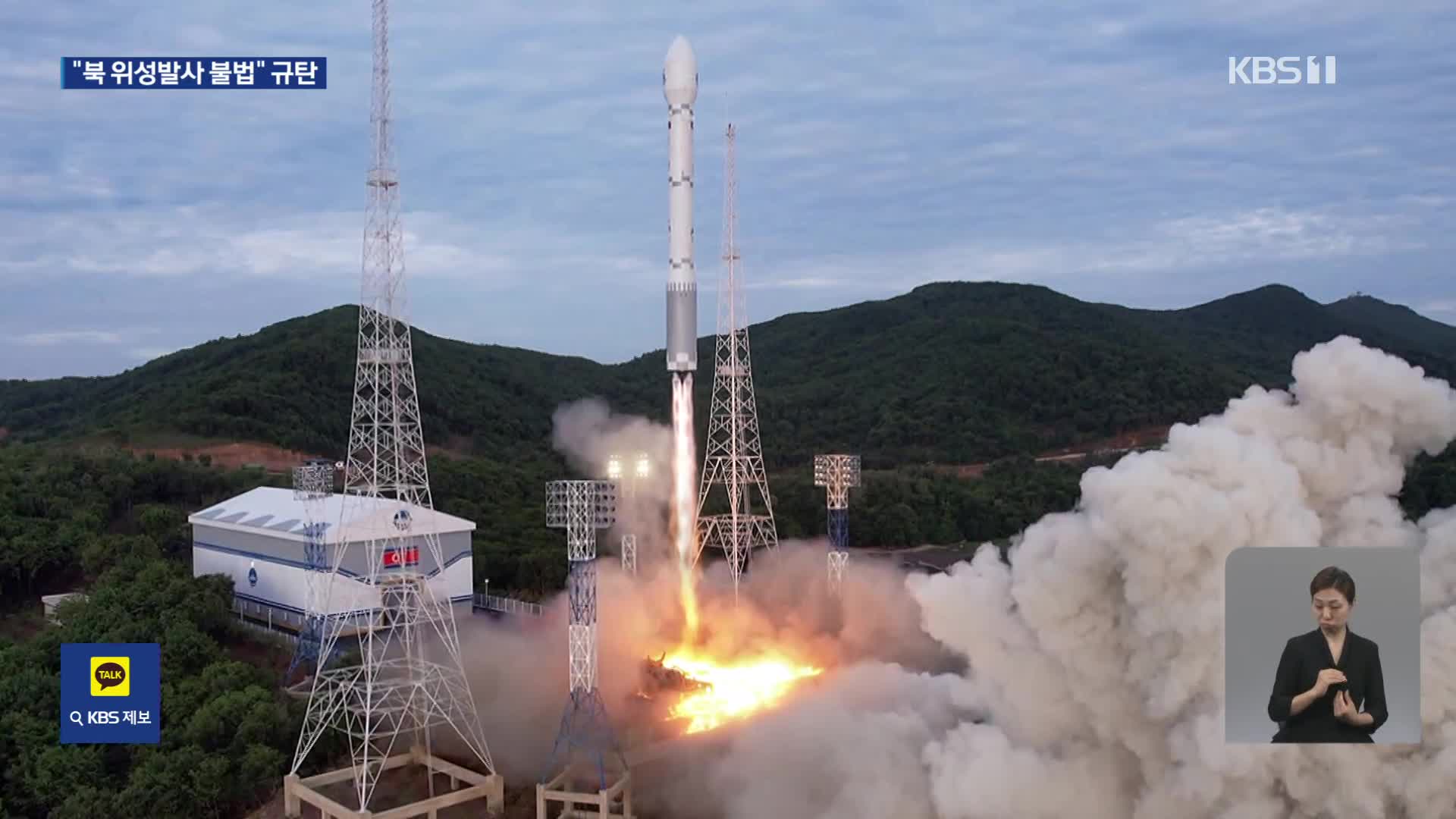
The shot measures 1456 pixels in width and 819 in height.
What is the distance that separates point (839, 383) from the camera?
3994 inches

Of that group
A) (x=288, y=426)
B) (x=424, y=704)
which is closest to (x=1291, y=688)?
(x=424, y=704)

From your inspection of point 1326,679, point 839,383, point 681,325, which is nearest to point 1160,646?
point 1326,679

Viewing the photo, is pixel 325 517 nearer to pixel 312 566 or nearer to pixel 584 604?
pixel 312 566

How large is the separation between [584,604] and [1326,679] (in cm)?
1401

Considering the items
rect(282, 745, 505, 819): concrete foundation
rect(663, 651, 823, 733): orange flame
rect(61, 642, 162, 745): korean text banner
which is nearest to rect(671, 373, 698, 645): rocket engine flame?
rect(663, 651, 823, 733): orange flame

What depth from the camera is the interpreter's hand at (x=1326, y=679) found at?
16.8m

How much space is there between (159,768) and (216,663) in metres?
4.43

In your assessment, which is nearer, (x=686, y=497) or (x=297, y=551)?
(x=686, y=497)

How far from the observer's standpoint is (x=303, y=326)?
325 ft

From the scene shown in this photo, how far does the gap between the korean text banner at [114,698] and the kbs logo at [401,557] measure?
20.3 ft

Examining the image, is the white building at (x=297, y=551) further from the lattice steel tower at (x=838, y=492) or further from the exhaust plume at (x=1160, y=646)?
the exhaust plume at (x=1160, y=646)

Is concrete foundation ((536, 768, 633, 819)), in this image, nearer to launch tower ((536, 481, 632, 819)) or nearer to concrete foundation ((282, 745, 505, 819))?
launch tower ((536, 481, 632, 819))

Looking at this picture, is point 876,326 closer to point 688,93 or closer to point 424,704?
point 688,93

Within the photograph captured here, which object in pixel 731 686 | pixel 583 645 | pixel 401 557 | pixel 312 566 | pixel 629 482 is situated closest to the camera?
pixel 583 645
